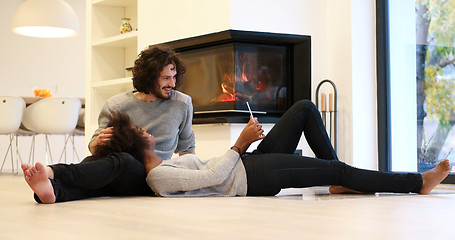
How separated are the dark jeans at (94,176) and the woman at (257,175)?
0.09 m

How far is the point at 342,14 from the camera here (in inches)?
217

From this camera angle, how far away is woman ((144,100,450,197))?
3184 mm

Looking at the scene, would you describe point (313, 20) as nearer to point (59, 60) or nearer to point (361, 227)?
point (361, 227)

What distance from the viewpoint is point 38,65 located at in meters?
9.51

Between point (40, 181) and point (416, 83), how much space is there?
11.1ft

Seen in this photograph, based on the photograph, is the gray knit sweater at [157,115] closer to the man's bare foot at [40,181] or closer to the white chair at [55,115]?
the man's bare foot at [40,181]

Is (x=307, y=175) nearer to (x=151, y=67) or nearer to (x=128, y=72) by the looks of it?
(x=151, y=67)

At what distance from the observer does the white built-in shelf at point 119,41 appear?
653 centimetres

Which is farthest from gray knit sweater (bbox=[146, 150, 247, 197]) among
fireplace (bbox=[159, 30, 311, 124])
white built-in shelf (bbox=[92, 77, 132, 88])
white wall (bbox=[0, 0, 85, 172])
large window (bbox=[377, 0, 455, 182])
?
white wall (bbox=[0, 0, 85, 172])

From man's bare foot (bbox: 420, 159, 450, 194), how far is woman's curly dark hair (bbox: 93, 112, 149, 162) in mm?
1368

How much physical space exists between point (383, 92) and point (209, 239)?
389 centimetres

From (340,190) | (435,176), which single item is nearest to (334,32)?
(340,190)

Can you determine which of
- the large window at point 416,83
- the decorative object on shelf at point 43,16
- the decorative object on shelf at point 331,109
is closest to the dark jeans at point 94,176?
the decorative object on shelf at point 331,109

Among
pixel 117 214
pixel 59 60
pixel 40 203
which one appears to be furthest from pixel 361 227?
pixel 59 60
